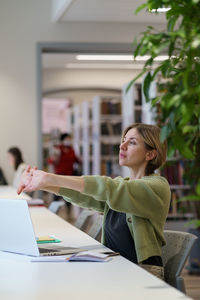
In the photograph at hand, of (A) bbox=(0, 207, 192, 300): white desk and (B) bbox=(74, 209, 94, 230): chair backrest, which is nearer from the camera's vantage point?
(A) bbox=(0, 207, 192, 300): white desk

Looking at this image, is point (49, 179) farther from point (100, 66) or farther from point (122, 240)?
point (100, 66)

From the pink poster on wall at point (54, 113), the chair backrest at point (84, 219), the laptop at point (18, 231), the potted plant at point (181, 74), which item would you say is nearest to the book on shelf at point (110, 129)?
the pink poster on wall at point (54, 113)

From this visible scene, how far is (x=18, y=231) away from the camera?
2.56m

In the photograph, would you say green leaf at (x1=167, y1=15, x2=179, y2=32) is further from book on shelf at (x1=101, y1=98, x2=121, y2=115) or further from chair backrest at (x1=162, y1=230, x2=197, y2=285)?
book on shelf at (x1=101, y1=98, x2=121, y2=115)

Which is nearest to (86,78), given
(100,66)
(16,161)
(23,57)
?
(100,66)

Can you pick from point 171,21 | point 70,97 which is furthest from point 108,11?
point 70,97

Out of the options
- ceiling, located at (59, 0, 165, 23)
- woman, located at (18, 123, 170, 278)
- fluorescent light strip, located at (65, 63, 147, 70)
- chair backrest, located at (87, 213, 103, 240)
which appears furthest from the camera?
fluorescent light strip, located at (65, 63, 147, 70)

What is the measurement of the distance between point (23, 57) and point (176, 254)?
5.74 m

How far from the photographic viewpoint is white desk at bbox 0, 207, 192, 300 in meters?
1.90

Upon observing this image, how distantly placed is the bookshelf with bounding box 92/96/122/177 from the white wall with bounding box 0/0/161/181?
3.07 metres

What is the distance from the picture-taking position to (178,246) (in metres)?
2.79

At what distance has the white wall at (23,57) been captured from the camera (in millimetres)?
8047

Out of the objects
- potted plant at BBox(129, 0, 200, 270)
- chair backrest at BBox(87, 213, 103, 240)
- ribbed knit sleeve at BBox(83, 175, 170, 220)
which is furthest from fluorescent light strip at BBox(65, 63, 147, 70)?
potted plant at BBox(129, 0, 200, 270)

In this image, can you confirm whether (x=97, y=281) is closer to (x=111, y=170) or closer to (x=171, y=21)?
(x=171, y=21)
